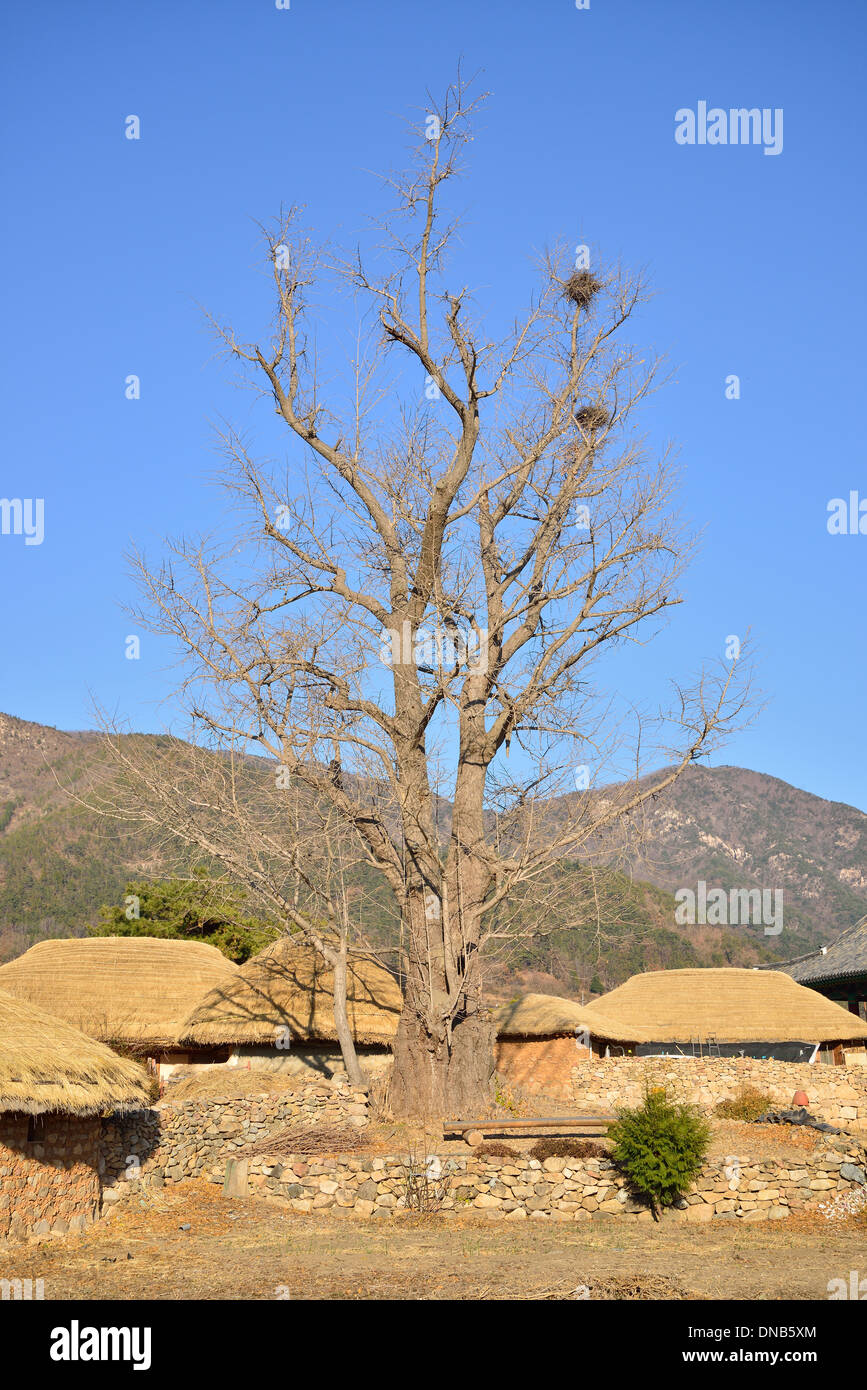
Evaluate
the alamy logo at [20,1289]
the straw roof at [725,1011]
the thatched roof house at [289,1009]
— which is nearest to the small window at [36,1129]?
the alamy logo at [20,1289]

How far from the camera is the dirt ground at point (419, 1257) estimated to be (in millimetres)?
8719

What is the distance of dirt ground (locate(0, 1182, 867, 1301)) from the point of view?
872cm

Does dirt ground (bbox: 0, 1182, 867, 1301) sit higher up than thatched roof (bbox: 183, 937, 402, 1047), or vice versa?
thatched roof (bbox: 183, 937, 402, 1047)

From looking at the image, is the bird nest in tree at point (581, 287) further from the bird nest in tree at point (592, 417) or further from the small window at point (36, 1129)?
the small window at point (36, 1129)

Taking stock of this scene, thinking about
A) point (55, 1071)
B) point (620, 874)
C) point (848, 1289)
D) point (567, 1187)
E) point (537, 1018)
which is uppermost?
point (620, 874)

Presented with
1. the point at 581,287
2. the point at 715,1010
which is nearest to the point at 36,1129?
the point at 581,287

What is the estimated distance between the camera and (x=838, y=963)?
32.8 m

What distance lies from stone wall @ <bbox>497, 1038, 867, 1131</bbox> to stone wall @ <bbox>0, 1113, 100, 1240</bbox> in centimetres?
1177

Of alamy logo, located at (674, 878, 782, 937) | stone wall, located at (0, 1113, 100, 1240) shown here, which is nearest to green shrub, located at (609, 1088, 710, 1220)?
stone wall, located at (0, 1113, 100, 1240)

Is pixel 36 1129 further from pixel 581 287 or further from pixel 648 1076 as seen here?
pixel 648 1076

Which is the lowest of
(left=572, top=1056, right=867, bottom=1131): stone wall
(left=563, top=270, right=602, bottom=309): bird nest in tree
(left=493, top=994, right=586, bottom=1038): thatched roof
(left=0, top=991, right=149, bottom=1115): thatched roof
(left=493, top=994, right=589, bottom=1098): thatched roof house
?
(left=572, top=1056, right=867, bottom=1131): stone wall

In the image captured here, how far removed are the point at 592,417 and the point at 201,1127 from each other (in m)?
12.3
